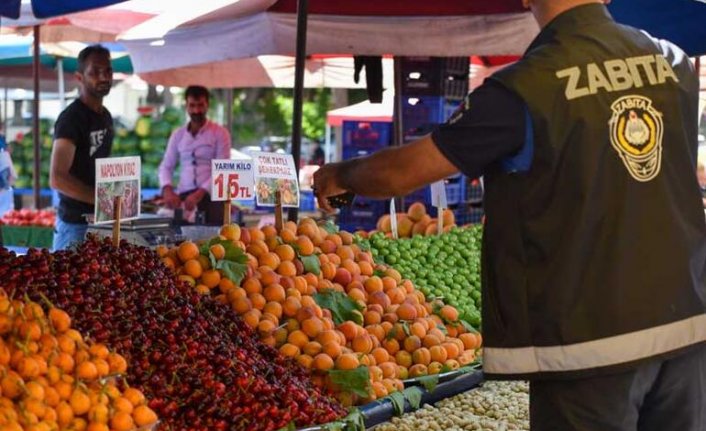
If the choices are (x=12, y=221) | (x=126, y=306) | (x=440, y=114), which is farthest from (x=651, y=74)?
(x=12, y=221)

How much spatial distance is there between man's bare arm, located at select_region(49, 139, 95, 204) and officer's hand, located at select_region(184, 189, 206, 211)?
277 centimetres

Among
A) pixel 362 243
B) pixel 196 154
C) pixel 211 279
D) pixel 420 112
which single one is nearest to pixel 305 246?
pixel 211 279

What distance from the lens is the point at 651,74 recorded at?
2562 mm

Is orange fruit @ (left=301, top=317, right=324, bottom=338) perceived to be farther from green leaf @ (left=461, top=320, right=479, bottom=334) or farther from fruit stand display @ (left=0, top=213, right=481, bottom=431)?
green leaf @ (left=461, top=320, right=479, bottom=334)

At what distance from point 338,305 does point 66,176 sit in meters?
2.38

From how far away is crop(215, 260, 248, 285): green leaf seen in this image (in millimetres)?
4219

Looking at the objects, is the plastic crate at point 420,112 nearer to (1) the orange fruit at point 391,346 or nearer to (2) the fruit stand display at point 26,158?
(1) the orange fruit at point 391,346

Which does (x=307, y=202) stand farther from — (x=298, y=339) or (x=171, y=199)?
(x=298, y=339)

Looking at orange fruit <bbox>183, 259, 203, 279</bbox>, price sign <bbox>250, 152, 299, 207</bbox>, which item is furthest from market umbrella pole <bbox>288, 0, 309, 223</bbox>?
orange fruit <bbox>183, 259, 203, 279</bbox>

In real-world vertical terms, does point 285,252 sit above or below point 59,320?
above

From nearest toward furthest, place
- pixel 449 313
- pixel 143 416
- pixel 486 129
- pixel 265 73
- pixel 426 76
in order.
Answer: pixel 486 129 → pixel 143 416 → pixel 449 313 → pixel 426 76 → pixel 265 73

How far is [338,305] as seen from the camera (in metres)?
4.50

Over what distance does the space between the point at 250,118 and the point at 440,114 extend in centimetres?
2039

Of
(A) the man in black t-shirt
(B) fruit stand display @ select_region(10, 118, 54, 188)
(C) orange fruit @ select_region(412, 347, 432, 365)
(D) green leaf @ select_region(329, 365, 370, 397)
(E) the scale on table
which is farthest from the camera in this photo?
(B) fruit stand display @ select_region(10, 118, 54, 188)
